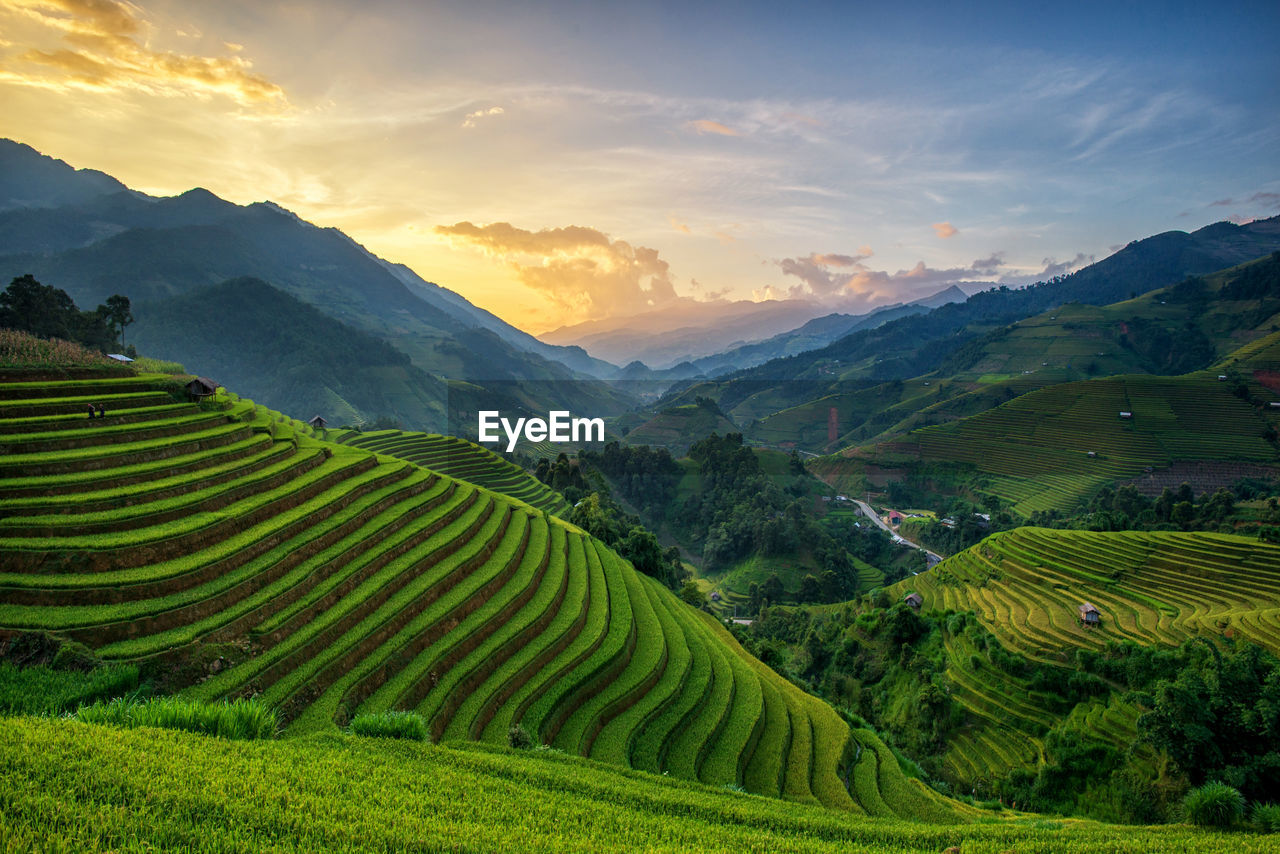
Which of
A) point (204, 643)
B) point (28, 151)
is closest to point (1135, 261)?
point (204, 643)

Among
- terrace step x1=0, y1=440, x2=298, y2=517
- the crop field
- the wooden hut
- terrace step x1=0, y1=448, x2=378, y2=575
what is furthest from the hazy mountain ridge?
the crop field

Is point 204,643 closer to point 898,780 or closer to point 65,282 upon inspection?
point 898,780

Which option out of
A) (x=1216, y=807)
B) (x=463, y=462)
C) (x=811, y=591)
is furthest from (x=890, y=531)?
(x=1216, y=807)

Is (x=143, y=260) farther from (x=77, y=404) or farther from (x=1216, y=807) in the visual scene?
(x=1216, y=807)

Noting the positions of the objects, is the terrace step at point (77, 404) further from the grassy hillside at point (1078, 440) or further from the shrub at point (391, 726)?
the grassy hillside at point (1078, 440)

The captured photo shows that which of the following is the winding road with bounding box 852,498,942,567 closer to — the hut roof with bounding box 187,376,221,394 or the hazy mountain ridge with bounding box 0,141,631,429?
the hut roof with bounding box 187,376,221,394

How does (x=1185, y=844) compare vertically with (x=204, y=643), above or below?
below
